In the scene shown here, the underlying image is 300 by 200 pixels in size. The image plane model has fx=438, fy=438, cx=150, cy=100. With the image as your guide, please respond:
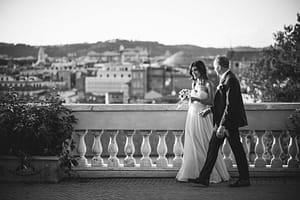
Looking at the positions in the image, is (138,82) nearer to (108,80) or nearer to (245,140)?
(108,80)

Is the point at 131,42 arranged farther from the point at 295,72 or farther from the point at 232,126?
the point at 232,126

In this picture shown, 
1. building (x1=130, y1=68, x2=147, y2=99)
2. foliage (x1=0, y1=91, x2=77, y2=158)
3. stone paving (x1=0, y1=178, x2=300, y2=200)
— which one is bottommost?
building (x1=130, y1=68, x2=147, y2=99)

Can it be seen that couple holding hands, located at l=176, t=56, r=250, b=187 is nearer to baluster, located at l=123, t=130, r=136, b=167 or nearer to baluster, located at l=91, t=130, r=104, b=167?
baluster, located at l=123, t=130, r=136, b=167

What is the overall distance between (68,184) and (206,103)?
1985mm

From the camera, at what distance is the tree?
21.0m

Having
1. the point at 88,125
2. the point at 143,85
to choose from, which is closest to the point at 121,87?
the point at 143,85

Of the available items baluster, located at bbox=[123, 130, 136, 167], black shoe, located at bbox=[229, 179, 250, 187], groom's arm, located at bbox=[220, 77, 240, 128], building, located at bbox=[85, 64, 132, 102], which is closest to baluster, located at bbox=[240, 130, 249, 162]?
black shoe, located at bbox=[229, 179, 250, 187]

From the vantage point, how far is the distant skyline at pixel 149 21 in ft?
57.5

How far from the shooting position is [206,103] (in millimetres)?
5398

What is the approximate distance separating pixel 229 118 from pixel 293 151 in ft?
4.56

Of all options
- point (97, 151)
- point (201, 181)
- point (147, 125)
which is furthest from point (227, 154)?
point (97, 151)

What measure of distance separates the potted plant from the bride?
1.48 metres

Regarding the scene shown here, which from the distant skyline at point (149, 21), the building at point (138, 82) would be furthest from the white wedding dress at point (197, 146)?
the building at point (138, 82)

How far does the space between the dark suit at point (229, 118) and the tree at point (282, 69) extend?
1463 cm
